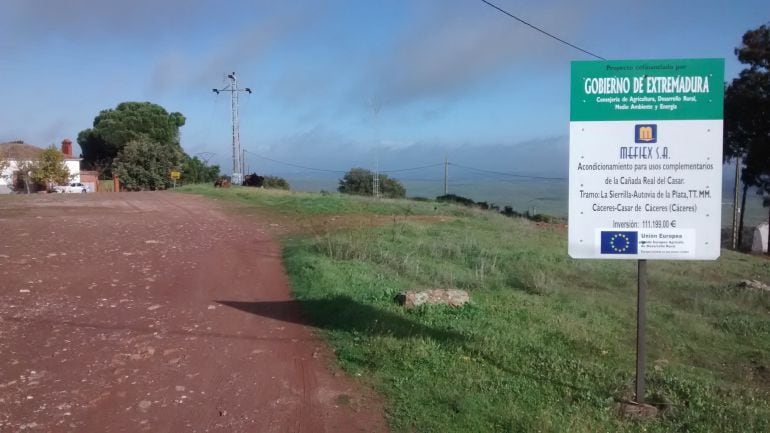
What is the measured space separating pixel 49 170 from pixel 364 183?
94.5 feet

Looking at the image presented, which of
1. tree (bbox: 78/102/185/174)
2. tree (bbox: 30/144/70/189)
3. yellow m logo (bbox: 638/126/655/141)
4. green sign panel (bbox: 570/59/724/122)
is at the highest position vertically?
tree (bbox: 78/102/185/174)

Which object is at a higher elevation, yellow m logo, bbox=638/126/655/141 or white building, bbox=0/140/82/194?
white building, bbox=0/140/82/194

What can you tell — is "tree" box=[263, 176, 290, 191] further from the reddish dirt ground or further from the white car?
the reddish dirt ground

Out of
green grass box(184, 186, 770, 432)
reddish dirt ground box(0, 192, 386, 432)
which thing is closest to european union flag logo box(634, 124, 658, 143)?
green grass box(184, 186, 770, 432)

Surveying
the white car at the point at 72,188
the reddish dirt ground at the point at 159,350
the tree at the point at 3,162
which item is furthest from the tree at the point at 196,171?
the reddish dirt ground at the point at 159,350

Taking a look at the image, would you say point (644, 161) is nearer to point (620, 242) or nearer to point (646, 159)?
point (646, 159)

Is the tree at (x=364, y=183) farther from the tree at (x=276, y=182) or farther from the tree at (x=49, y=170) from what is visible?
the tree at (x=49, y=170)

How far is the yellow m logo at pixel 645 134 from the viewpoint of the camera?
429 cm

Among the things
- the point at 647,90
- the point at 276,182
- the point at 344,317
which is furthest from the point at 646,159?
the point at 276,182

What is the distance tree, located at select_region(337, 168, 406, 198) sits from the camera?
5372cm

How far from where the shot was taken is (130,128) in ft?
209

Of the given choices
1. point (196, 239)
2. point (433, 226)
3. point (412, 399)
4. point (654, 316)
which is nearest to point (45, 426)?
point (412, 399)

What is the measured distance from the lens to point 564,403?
4.36 meters

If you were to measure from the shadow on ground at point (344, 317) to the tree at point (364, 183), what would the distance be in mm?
45400
